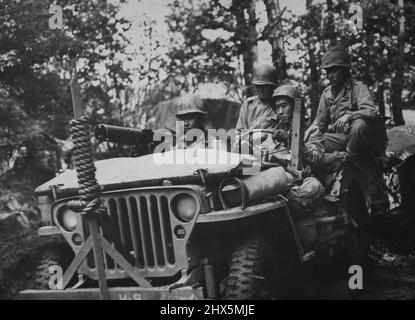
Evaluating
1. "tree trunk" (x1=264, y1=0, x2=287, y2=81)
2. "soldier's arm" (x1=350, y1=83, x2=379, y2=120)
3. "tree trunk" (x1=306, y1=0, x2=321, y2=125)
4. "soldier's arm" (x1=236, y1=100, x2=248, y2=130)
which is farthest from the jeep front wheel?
"tree trunk" (x1=264, y1=0, x2=287, y2=81)

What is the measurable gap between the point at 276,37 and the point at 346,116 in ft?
10.5

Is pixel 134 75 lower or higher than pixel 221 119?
higher

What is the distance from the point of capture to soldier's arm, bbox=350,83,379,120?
6.26 metres

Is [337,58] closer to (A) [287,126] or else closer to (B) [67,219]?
(A) [287,126]

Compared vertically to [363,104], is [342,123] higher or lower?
lower

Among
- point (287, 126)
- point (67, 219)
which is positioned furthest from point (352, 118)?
point (67, 219)

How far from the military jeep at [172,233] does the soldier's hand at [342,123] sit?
174 centimetres

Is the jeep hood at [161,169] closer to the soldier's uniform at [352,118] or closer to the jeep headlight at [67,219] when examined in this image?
the jeep headlight at [67,219]

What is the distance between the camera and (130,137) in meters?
5.71

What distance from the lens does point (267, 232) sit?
4.70 m

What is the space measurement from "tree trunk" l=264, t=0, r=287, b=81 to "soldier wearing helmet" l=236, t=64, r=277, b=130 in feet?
6.84
